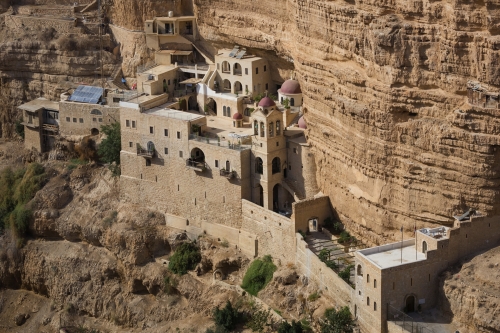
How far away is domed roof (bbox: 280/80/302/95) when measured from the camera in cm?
6925

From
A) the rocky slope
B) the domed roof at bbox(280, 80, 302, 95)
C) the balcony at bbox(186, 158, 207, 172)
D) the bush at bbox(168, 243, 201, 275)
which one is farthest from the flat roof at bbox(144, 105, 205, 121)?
the rocky slope

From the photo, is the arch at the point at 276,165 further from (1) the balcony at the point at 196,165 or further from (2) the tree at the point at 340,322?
(2) the tree at the point at 340,322

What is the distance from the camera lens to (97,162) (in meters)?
76.2

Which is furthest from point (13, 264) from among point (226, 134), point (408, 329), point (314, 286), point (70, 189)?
point (408, 329)

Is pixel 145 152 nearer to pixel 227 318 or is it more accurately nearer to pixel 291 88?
pixel 291 88

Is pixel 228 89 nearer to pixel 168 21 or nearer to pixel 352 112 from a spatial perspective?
pixel 168 21

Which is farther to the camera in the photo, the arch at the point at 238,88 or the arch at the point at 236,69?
the arch at the point at 238,88

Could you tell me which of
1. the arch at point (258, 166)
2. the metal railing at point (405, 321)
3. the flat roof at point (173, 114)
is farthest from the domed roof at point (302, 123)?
the metal railing at point (405, 321)

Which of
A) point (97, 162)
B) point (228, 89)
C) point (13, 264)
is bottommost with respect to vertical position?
point (13, 264)

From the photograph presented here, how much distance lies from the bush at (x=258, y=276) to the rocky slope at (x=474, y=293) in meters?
11.6

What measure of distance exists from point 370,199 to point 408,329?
7763 millimetres

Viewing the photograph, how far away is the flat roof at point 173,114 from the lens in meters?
68.9

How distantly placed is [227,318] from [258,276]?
10.6ft

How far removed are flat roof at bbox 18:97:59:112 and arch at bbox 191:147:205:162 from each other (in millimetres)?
13614
